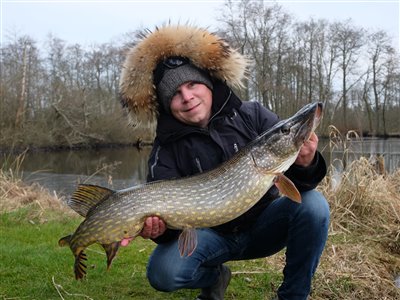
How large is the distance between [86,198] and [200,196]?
67 cm

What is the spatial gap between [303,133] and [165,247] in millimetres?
1065

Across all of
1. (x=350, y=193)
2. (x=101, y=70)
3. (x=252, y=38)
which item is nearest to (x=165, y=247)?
(x=350, y=193)

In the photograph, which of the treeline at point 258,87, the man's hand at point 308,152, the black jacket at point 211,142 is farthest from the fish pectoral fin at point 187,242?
the treeline at point 258,87

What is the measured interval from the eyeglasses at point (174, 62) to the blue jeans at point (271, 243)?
3.52 ft

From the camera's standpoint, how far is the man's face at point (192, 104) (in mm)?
2711

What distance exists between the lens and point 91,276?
3.38 metres

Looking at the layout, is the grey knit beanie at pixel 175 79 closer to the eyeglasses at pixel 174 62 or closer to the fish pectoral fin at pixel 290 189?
the eyeglasses at pixel 174 62

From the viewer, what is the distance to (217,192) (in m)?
2.45

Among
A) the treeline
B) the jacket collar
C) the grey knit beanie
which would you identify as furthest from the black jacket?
the treeline

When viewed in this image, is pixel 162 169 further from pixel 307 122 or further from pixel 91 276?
pixel 91 276

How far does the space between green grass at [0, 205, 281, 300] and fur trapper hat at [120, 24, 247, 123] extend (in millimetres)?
1239

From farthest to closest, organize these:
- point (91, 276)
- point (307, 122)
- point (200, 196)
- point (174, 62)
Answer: point (91, 276) < point (174, 62) < point (200, 196) < point (307, 122)

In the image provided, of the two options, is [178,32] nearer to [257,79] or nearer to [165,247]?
[165,247]

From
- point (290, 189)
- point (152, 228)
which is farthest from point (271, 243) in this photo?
point (152, 228)
